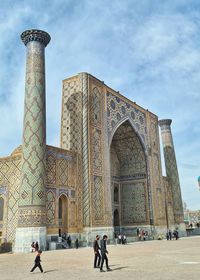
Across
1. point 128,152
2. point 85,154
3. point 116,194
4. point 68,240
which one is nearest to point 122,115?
point 128,152

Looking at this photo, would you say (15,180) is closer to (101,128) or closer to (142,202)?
(101,128)

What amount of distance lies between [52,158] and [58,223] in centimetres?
307

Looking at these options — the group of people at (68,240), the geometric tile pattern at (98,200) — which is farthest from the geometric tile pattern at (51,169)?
the geometric tile pattern at (98,200)

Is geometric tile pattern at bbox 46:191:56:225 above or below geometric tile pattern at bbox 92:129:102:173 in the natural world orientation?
below

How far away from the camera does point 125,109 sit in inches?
857

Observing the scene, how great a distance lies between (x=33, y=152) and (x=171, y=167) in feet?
53.0

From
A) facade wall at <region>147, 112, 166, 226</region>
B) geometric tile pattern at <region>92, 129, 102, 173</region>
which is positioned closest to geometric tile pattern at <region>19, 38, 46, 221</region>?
geometric tile pattern at <region>92, 129, 102, 173</region>

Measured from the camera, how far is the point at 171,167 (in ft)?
88.3

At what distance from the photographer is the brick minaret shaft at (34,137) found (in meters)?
13.0

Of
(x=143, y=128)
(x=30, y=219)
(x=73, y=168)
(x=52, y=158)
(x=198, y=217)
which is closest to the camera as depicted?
(x=30, y=219)

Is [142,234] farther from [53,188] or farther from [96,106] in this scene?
[96,106]

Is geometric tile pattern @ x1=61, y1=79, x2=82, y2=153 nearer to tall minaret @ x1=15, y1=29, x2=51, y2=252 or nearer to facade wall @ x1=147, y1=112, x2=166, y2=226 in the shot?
tall minaret @ x1=15, y1=29, x2=51, y2=252

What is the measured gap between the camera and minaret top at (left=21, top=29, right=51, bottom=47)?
1548 cm

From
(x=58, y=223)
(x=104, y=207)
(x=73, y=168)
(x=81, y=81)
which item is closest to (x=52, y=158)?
(x=73, y=168)
